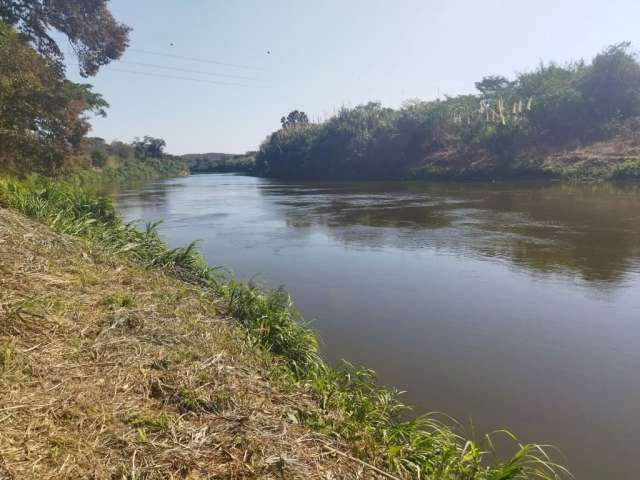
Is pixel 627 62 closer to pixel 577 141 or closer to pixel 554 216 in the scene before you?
pixel 577 141

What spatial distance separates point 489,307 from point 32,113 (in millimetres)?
11847

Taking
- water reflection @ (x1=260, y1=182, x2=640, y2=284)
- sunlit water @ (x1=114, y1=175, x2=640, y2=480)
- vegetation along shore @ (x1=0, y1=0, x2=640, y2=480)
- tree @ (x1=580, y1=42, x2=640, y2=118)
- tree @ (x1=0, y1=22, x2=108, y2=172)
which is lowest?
sunlit water @ (x1=114, y1=175, x2=640, y2=480)

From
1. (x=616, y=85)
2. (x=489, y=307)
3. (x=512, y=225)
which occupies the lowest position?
(x=489, y=307)

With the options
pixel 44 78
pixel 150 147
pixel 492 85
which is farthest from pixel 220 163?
pixel 44 78

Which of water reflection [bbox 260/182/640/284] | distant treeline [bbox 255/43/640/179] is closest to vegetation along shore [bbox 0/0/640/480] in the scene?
water reflection [bbox 260/182/640/284]

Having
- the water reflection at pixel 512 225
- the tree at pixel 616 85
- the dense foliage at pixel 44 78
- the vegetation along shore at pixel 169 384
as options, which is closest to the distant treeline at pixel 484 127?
the tree at pixel 616 85

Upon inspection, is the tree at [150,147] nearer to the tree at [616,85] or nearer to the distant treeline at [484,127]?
the distant treeline at [484,127]

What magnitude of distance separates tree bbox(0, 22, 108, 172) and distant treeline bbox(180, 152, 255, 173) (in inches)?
2310

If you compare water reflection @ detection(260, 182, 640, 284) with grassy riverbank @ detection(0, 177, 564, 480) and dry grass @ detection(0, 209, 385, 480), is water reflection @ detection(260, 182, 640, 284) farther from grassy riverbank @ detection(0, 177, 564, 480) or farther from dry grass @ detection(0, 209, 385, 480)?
Answer: dry grass @ detection(0, 209, 385, 480)

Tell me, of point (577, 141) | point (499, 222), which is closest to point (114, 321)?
point (499, 222)

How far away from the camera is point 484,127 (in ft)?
112

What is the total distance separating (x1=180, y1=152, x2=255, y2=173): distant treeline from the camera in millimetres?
77344

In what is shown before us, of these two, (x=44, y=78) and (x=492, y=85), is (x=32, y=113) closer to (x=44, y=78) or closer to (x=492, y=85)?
(x=44, y=78)

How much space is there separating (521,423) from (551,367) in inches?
41.4
